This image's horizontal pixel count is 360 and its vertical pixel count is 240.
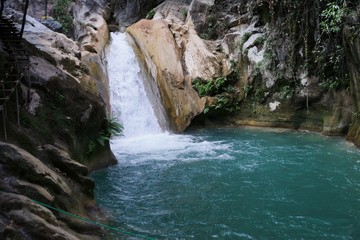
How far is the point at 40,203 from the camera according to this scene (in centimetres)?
446

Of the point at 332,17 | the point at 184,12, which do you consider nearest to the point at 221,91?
the point at 332,17

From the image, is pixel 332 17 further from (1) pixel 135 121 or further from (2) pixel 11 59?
(2) pixel 11 59

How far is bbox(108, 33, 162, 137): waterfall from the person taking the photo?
13117mm

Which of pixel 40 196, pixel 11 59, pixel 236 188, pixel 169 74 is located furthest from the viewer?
pixel 169 74

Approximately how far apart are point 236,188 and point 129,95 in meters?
7.39

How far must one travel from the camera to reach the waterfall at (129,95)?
43.0ft

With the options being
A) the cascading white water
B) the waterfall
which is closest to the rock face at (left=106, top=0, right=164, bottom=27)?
the cascading white water

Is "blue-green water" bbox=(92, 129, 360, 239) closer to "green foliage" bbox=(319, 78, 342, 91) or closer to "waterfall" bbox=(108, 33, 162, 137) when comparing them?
"waterfall" bbox=(108, 33, 162, 137)

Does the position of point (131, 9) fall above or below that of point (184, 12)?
above

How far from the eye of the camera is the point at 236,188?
755cm

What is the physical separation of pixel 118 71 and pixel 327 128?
8.03 m

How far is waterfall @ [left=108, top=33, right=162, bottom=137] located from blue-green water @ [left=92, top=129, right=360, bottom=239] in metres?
1.37

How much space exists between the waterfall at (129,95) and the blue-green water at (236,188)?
4.48 ft

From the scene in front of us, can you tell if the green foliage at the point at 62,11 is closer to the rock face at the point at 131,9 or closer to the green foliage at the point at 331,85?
the rock face at the point at 131,9
